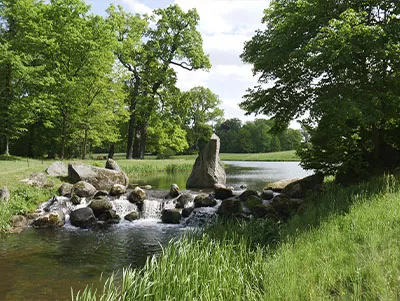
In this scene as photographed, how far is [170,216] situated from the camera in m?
15.0

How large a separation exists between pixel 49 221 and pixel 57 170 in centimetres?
794

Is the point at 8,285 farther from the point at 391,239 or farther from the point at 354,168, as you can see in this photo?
the point at 354,168

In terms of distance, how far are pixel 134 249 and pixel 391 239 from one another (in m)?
7.47

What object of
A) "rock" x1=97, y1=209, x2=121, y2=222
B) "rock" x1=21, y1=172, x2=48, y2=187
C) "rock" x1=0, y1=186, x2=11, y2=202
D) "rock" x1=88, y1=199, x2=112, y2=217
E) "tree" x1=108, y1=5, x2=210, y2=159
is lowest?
"rock" x1=97, y1=209, x2=121, y2=222

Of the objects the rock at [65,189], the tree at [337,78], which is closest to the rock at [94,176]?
the rock at [65,189]

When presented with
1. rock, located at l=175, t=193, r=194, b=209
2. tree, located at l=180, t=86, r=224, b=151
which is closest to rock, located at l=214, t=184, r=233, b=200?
rock, located at l=175, t=193, r=194, b=209

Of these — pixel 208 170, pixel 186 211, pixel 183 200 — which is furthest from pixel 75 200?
pixel 208 170

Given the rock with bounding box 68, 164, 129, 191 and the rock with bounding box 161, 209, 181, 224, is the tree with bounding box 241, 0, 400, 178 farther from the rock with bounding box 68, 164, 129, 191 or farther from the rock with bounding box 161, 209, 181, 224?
the rock with bounding box 68, 164, 129, 191

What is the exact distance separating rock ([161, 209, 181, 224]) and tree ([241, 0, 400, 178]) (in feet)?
18.1

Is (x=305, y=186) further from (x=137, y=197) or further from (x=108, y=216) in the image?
(x=108, y=216)

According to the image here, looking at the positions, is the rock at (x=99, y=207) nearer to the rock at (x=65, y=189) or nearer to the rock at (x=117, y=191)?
the rock at (x=117, y=191)

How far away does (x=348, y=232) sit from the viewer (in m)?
6.55

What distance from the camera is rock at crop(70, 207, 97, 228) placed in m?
14.1

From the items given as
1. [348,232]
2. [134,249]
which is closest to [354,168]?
[348,232]
